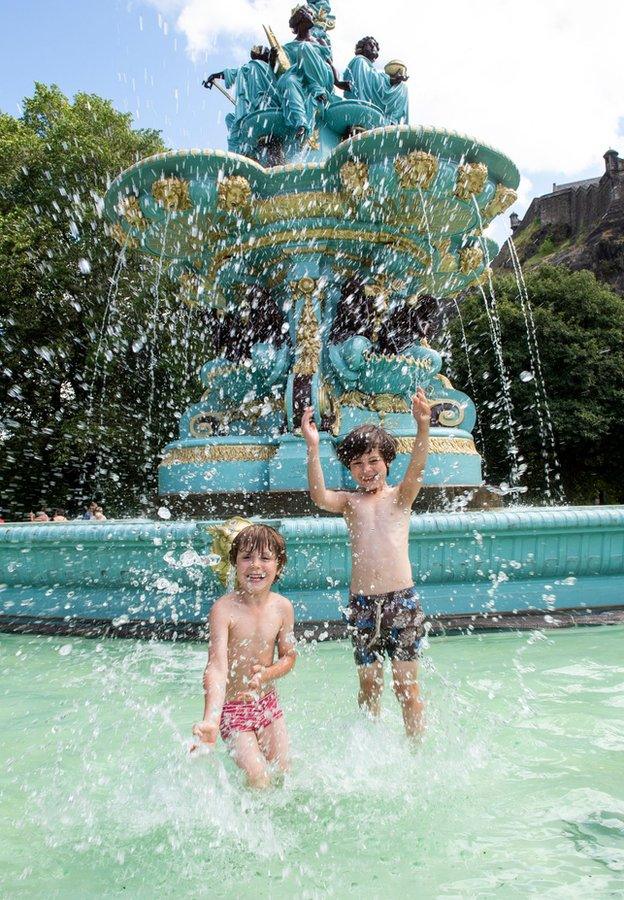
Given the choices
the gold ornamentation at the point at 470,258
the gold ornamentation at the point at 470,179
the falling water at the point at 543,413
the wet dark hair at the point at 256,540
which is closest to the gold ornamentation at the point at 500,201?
the gold ornamentation at the point at 470,179

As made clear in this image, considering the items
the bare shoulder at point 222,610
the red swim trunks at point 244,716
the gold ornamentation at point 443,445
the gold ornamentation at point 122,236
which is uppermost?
the gold ornamentation at point 122,236

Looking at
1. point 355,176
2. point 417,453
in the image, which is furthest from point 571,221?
point 417,453

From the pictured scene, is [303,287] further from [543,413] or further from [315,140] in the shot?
[543,413]

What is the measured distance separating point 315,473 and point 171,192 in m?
5.37

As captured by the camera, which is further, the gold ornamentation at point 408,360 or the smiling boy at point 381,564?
the gold ornamentation at point 408,360

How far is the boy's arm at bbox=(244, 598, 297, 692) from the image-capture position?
2.37 m

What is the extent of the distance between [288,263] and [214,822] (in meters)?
6.70

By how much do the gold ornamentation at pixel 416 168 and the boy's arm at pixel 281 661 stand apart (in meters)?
5.37

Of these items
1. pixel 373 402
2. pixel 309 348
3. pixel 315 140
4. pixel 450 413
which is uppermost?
pixel 315 140

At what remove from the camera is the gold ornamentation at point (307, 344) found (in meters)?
7.75

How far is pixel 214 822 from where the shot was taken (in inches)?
83.3

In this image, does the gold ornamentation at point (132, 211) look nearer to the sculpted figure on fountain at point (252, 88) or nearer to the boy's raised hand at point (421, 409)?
the sculpted figure on fountain at point (252, 88)

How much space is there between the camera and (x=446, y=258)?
8.93 m

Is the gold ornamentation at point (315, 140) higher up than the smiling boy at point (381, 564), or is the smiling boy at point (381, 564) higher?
the gold ornamentation at point (315, 140)
